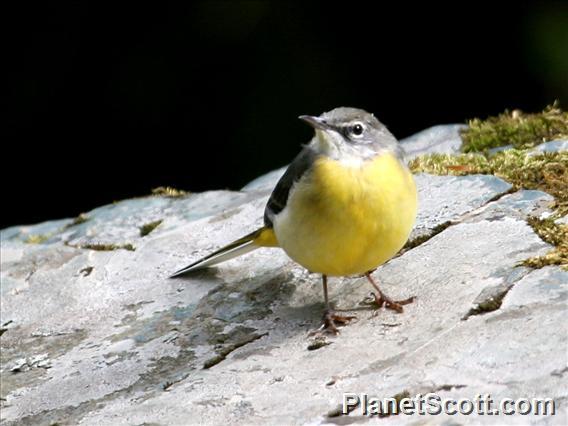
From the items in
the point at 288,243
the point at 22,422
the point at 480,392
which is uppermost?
the point at 288,243

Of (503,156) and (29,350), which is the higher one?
(503,156)

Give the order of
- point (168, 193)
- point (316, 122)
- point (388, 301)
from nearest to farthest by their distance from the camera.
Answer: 1. point (316, 122)
2. point (388, 301)
3. point (168, 193)

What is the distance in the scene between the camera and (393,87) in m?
9.80

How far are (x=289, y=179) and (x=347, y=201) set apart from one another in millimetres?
444

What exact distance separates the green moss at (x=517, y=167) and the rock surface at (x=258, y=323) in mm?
96

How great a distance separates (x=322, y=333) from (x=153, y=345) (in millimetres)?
863

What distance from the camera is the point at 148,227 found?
6223mm

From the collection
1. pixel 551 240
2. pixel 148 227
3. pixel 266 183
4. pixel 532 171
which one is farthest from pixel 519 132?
pixel 148 227

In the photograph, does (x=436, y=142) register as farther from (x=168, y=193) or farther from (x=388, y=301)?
(x=388, y=301)

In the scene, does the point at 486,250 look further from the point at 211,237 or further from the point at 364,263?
the point at 211,237

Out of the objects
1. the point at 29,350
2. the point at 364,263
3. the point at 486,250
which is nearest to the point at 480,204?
the point at 486,250

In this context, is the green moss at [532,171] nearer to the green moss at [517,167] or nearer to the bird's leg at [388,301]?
the green moss at [517,167]

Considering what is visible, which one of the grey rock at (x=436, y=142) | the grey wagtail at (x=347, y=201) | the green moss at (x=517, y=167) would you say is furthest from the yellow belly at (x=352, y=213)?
the grey rock at (x=436, y=142)

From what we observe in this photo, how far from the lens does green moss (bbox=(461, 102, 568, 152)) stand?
620 cm
